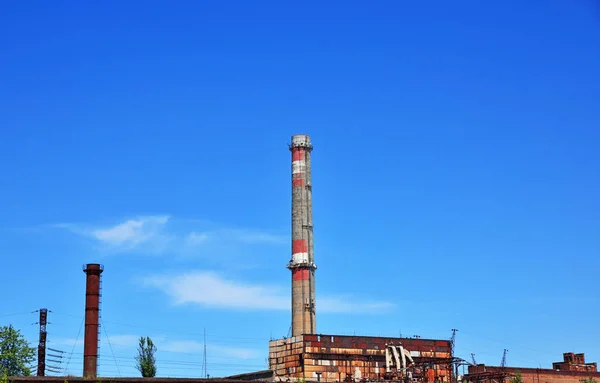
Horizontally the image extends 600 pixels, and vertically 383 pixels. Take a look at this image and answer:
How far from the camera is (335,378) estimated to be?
72.9 m

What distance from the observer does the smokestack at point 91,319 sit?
69812 mm

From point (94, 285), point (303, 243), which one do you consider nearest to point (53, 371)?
point (94, 285)

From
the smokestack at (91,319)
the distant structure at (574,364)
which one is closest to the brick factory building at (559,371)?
the distant structure at (574,364)

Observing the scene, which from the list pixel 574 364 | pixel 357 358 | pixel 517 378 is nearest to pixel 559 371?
pixel 574 364

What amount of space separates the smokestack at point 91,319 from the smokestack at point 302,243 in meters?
19.0

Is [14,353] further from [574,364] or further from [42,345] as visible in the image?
[574,364]

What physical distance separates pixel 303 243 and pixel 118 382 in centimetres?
2952

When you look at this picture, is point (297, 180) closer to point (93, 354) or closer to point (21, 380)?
point (93, 354)

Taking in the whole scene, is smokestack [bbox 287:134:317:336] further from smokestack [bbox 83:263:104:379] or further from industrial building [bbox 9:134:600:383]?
smokestack [bbox 83:263:104:379]

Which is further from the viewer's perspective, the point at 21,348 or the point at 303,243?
the point at 21,348

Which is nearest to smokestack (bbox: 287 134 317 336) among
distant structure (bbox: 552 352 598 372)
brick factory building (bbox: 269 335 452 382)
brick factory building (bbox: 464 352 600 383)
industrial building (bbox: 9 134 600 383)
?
industrial building (bbox: 9 134 600 383)

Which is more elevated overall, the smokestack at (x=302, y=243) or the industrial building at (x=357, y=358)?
the smokestack at (x=302, y=243)

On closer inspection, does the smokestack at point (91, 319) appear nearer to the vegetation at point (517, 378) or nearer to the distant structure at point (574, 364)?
the vegetation at point (517, 378)

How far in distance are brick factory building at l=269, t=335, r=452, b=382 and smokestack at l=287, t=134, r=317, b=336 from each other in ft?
20.7
